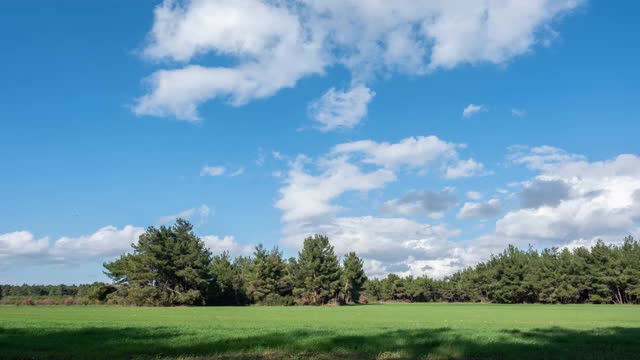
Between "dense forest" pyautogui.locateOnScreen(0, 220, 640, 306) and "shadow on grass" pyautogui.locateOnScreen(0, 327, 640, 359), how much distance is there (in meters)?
73.7

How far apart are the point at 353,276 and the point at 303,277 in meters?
20.0

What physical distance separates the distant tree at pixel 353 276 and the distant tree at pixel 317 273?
453 inches

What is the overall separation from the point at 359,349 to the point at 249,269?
101549 millimetres

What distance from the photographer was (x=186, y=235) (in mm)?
99000

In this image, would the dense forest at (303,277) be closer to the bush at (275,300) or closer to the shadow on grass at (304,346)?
the bush at (275,300)

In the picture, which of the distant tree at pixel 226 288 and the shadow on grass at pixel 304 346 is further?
the distant tree at pixel 226 288

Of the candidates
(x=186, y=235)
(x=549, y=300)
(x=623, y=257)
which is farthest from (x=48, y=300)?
(x=623, y=257)

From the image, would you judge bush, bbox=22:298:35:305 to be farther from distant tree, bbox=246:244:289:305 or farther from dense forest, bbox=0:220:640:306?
distant tree, bbox=246:244:289:305

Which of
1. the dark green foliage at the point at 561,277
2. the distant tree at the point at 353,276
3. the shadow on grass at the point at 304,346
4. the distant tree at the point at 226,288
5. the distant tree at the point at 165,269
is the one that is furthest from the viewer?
the distant tree at the point at 353,276

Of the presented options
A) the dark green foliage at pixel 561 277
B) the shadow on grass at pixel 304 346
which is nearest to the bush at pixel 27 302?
the shadow on grass at pixel 304 346

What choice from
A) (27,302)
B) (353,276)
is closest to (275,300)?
(353,276)

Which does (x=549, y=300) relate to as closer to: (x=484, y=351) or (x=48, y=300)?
(x=48, y=300)

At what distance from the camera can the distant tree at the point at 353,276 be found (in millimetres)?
132375

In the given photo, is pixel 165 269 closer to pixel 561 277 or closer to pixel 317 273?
pixel 317 273
